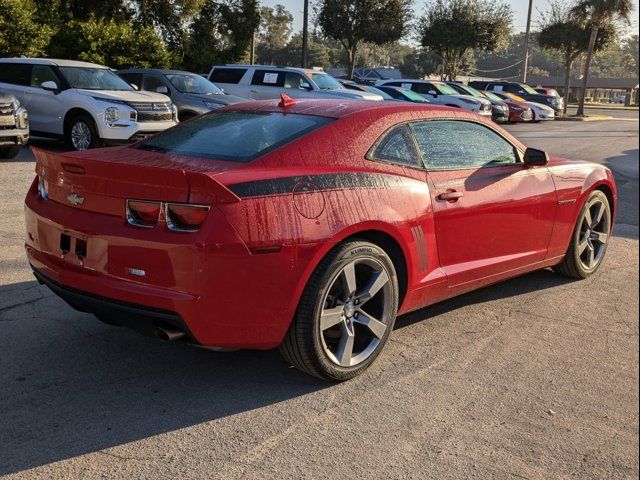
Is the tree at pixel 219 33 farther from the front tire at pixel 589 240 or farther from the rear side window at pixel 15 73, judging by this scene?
the front tire at pixel 589 240

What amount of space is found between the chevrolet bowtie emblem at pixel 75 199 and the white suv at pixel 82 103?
28.8 feet

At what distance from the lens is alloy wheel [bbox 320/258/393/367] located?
3721mm

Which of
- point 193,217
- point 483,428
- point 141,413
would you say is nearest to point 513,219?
point 483,428

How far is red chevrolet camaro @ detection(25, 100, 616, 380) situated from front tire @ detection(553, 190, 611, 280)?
2.77 ft

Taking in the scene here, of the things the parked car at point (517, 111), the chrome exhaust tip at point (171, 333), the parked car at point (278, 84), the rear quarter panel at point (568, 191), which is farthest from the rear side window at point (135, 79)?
the parked car at point (517, 111)

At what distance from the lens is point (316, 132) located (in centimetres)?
399

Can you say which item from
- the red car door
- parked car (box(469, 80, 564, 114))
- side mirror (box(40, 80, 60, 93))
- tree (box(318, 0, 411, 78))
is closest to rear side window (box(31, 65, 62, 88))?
side mirror (box(40, 80, 60, 93))

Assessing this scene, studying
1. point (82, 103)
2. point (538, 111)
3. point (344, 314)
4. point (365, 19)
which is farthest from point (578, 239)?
point (365, 19)

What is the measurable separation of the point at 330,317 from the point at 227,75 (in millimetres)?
17209

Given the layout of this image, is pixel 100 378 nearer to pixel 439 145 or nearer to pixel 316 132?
pixel 316 132

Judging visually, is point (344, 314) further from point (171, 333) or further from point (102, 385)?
point (102, 385)

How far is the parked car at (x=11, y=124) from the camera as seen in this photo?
35.6 feet

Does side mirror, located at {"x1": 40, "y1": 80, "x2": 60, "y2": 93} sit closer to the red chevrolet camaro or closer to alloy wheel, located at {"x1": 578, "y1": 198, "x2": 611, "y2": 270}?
the red chevrolet camaro

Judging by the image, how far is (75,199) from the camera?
12.0ft
